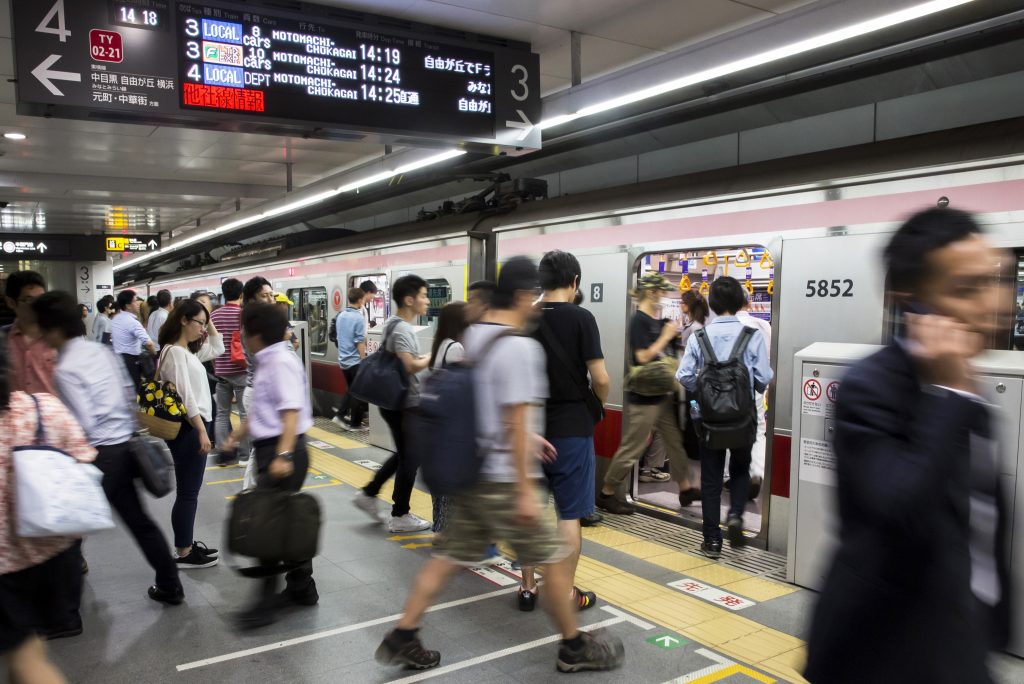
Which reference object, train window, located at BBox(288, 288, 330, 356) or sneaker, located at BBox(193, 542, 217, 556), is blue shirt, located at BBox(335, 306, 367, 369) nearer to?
train window, located at BBox(288, 288, 330, 356)

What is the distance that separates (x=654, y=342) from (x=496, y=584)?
6.42 ft

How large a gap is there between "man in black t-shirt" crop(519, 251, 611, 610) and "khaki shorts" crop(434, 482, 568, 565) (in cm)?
61

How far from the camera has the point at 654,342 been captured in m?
5.03

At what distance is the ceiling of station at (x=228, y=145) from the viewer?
435cm

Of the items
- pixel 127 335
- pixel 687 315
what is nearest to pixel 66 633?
pixel 127 335

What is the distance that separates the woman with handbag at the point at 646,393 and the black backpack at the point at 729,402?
546 millimetres

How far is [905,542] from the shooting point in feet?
3.93

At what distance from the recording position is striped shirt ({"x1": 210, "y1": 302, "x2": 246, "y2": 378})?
6523 millimetres

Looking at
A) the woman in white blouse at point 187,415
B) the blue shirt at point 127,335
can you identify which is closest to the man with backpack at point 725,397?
the woman in white blouse at point 187,415

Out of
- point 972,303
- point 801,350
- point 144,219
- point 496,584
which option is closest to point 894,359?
point 972,303

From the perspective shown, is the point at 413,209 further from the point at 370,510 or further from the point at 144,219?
the point at 370,510

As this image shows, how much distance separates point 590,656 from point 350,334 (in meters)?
5.48

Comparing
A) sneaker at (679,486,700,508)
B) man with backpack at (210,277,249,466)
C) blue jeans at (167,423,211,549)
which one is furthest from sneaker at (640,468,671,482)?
blue jeans at (167,423,211,549)

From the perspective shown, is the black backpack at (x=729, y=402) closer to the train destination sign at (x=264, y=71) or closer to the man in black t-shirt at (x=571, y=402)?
the man in black t-shirt at (x=571, y=402)
